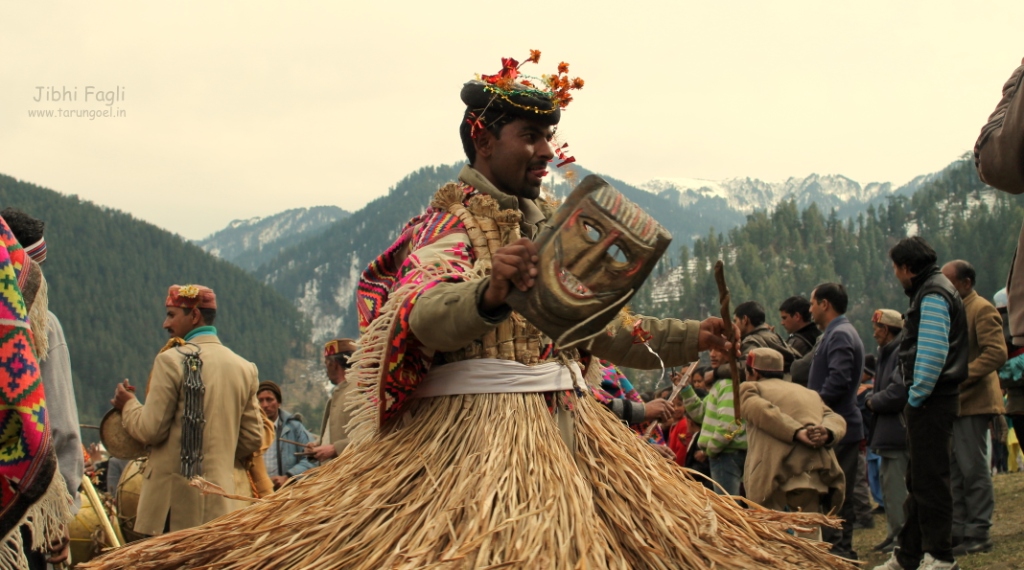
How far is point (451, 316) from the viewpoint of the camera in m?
2.98

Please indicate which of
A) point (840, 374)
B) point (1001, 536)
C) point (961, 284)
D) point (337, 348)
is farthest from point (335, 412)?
point (1001, 536)

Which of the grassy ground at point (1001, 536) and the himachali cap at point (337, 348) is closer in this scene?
the grassy ground at point (1001, 536)

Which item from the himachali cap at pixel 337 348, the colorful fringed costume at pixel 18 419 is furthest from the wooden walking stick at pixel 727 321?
the himachali cap at pixel 337 348

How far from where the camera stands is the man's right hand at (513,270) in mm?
2869

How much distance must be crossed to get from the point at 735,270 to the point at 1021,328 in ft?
316

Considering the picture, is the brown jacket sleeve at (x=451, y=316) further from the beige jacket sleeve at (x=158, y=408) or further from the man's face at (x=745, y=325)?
the man's face at (x=745, y=325)

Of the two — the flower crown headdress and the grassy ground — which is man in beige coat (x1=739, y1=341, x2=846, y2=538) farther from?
the flower crown headdress

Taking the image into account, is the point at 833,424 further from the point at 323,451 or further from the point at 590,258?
the point at 590,258

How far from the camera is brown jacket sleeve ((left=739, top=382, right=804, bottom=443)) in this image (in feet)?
21.5

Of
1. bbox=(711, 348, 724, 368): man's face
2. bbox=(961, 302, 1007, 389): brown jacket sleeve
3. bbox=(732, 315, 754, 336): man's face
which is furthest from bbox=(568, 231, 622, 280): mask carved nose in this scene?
bbox=(732, 315, 754, 336): man's face

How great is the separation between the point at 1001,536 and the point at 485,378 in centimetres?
578

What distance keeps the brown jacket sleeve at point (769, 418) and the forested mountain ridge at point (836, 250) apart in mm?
75011

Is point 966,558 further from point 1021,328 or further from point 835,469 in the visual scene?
point 1021,328

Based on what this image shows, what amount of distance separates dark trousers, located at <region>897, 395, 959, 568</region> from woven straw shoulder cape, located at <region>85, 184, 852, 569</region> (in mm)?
2942
